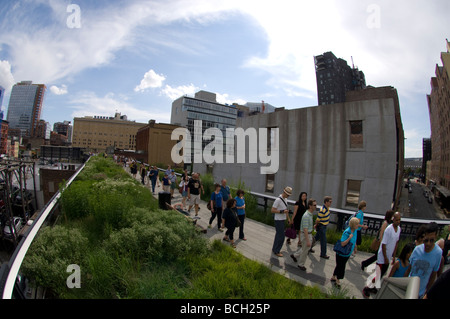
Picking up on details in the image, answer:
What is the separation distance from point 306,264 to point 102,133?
16083 centimetres

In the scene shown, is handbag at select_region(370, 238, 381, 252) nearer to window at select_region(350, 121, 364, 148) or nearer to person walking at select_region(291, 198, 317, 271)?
person walking at select_region(291, 198, 317, 271)

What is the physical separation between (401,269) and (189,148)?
323 feet

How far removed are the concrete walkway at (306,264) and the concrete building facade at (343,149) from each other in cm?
701

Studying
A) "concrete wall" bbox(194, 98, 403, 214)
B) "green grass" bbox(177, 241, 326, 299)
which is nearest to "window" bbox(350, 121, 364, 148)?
"concrete wall" bbox(194, 98, 403, 214)

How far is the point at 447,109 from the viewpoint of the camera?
5269 cm

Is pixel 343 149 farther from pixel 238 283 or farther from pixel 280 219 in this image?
pixel 238 283

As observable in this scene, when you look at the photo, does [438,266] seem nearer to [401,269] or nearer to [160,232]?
[401,269]

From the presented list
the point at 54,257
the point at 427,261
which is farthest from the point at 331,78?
the point at 54,257

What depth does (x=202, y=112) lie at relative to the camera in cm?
10419

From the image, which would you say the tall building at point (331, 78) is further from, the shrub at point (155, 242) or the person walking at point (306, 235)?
the shrub at point (155, 242)

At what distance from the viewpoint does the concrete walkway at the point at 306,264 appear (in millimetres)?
4547

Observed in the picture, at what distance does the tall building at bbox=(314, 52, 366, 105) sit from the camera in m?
118

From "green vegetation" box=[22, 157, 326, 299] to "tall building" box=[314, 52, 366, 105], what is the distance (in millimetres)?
126813
